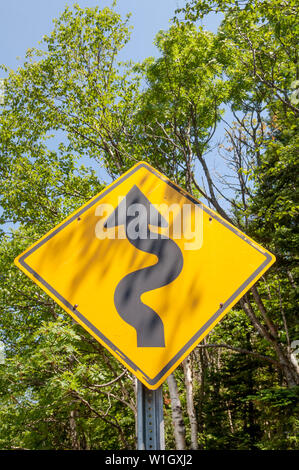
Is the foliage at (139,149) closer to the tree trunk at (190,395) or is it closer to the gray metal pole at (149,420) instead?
the tree trunk at (190,395)

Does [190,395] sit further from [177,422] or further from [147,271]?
[147,271]

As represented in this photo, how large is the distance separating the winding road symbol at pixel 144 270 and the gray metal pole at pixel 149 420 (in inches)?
8.2

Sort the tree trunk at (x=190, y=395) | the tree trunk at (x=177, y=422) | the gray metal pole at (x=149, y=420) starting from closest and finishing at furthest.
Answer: the gray metal pole at (x=149, y=420)
the tree trunk at (x=177, y=422)
the tree trunk at (x=190, y=395)

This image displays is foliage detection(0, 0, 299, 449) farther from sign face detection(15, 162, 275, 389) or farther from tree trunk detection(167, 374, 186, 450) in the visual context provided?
sign face detection(15, 162, 275, 389)

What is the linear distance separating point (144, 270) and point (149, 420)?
620 mm

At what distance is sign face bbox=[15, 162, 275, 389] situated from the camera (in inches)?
55.6

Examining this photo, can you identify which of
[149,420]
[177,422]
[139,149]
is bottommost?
Result: [177,422]

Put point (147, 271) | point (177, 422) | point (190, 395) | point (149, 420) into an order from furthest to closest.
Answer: point (190, 395), point (177, 422), point (147, 271), point (149, 420)

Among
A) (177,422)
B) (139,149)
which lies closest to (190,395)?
(177,422)

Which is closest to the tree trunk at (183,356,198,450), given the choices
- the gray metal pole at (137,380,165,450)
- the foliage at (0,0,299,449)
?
the foliage at (0,0,299,449)

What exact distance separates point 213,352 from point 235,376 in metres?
5.18

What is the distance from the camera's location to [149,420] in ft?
4.52

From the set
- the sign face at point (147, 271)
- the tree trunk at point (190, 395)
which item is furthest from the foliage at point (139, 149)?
the sign face at point (147, 271)

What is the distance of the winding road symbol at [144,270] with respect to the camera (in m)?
1.42
